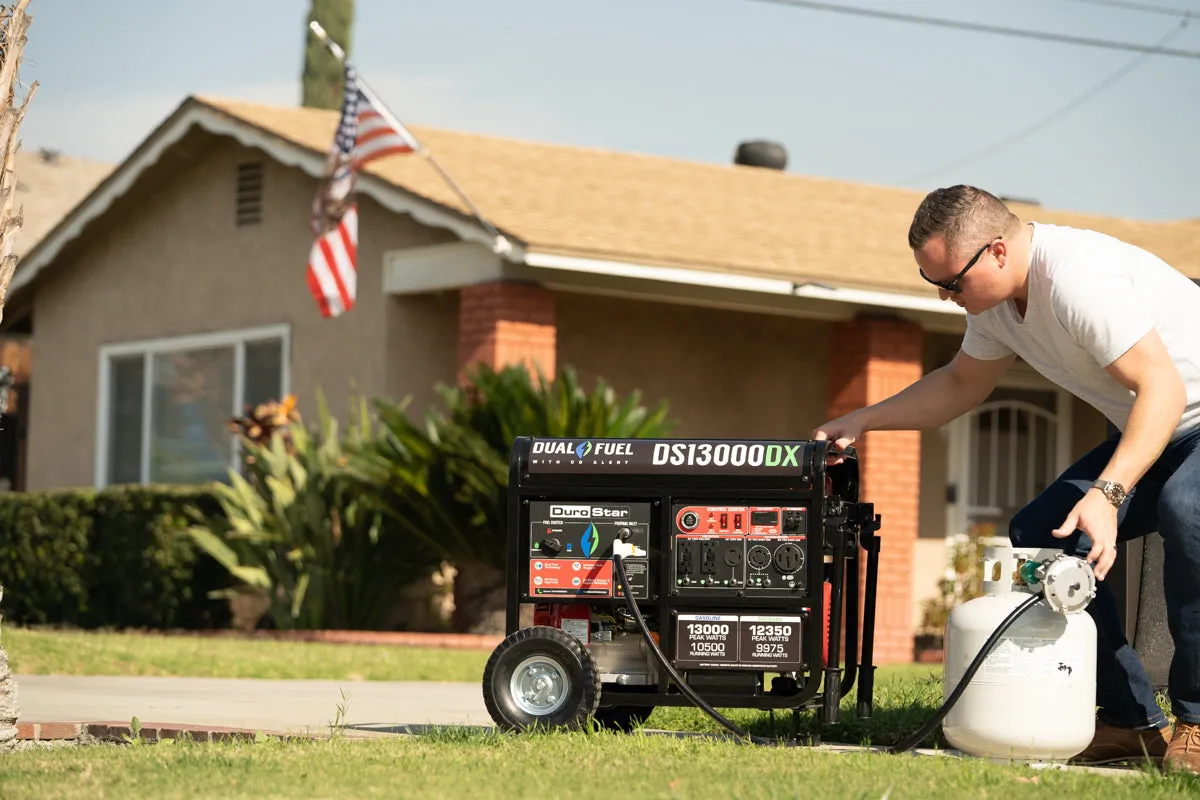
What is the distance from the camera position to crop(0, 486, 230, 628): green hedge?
1535 centimetres

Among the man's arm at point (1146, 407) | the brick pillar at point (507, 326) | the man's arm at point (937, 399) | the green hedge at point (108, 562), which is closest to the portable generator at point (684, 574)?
the man's arm at point (937, 399)

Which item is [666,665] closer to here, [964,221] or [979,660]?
[979,660]

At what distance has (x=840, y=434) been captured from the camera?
5.91m

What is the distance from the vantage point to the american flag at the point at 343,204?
14.3 metres

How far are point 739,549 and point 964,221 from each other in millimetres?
1248

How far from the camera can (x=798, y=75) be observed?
1227 inches

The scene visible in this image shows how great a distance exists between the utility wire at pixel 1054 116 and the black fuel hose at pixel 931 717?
79.4ft

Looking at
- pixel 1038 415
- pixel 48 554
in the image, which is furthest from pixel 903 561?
pixel 48 554

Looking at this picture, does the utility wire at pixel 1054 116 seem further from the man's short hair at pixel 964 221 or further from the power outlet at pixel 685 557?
the power outlet at pixel 685 557

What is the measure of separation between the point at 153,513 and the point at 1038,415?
8.80 m

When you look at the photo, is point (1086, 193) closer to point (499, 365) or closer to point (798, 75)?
point (798, 75)

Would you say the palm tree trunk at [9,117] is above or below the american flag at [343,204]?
below

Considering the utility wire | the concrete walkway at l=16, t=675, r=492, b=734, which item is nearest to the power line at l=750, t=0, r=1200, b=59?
the utility wire

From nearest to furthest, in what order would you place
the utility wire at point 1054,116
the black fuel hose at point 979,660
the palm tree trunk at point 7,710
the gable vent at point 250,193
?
the black fuel hose at point 979,660 < the palm tree trunk at point 7,710 < the gable vent at point 250,193 < the utility wire at point 1054,116
